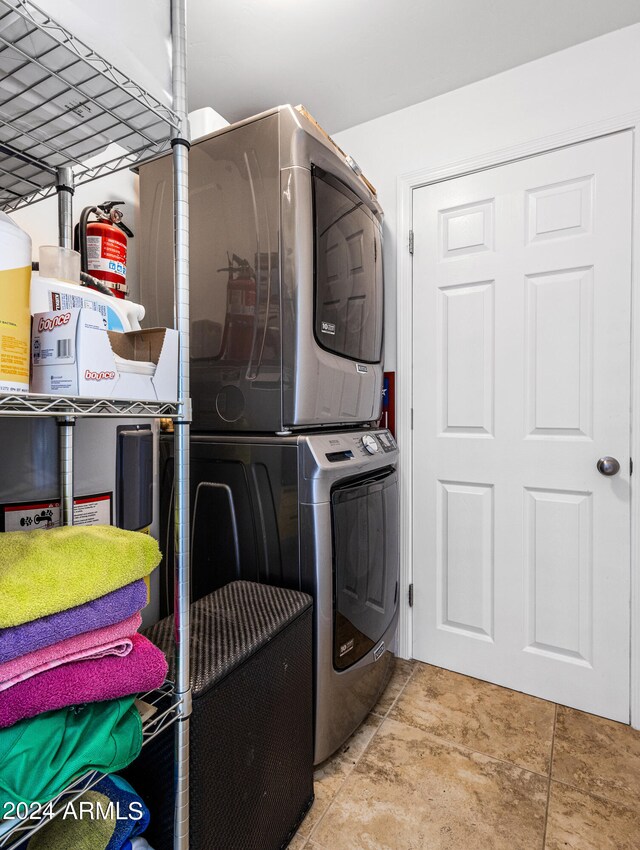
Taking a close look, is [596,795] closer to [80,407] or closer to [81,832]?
[81,832]

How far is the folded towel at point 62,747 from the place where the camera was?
0.57 metres

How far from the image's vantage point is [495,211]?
189 cm

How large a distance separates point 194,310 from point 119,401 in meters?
0.93

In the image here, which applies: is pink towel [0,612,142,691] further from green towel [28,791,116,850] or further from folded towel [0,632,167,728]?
green towel [28,791,116,850]

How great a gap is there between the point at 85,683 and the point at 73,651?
0.05 metres

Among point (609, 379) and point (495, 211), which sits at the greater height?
point (495, 211)

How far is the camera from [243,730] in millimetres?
971

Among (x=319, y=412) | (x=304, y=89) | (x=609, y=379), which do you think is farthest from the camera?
(x=304, y=89)

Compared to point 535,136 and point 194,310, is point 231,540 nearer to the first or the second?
point 194,310

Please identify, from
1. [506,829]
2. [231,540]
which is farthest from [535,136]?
[506,829]

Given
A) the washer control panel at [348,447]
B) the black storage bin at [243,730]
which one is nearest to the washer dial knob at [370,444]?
the washer control panel at [348,447]

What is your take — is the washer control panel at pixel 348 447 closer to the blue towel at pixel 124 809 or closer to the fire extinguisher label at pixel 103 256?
the fire extinguisher label at pixel 103 256

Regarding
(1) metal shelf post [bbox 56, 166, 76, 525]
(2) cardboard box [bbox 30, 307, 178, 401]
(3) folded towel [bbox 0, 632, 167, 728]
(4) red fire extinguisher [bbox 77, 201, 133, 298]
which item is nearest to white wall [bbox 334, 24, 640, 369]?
(4) red fire extinguisher [bbox 77, 201, 133, 298]

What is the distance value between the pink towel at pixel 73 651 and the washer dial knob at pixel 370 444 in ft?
3.26
